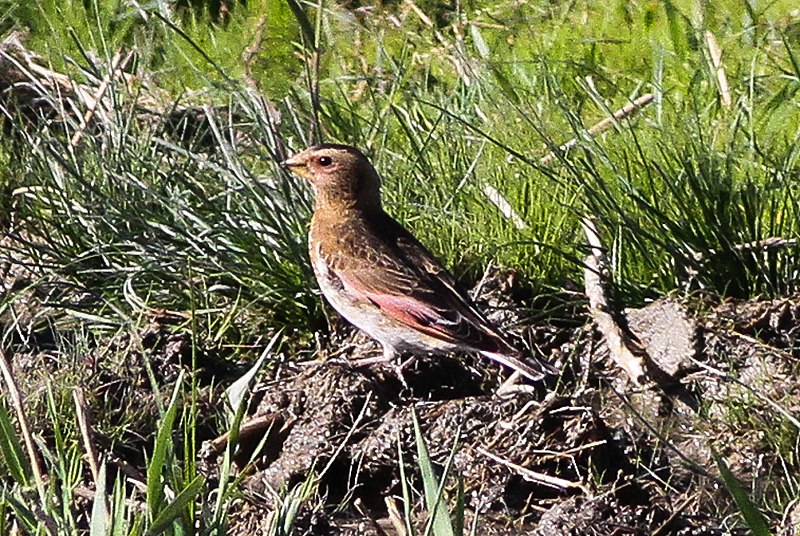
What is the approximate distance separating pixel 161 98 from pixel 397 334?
7.04 feet

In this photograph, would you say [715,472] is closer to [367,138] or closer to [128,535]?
[128,535]

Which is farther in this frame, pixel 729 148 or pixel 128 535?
pixel 729 148

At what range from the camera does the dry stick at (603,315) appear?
4324mm

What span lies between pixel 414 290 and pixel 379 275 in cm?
18

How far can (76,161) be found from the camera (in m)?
5.36

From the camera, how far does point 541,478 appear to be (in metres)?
4.09

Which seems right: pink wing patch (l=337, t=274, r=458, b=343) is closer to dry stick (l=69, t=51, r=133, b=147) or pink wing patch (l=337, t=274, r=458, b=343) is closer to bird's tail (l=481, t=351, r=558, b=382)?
bird's tail (l=481, t=351, r=558, b=382)

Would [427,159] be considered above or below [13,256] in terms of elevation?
above

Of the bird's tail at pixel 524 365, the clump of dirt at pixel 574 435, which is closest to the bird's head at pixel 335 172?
the clump of dirt at pixel 574 435

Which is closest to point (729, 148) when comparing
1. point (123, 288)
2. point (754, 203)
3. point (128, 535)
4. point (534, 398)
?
point (754, 203)

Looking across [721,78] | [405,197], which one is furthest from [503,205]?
[721,78]

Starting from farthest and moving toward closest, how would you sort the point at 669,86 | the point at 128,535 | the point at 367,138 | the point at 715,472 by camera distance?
the point at 669,86, the point at 367,138, the point at 715,472, the point at 128,535

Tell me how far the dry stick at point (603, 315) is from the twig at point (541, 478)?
0.41 metres

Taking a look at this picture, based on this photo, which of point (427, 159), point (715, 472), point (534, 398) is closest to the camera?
point (715, 472)
